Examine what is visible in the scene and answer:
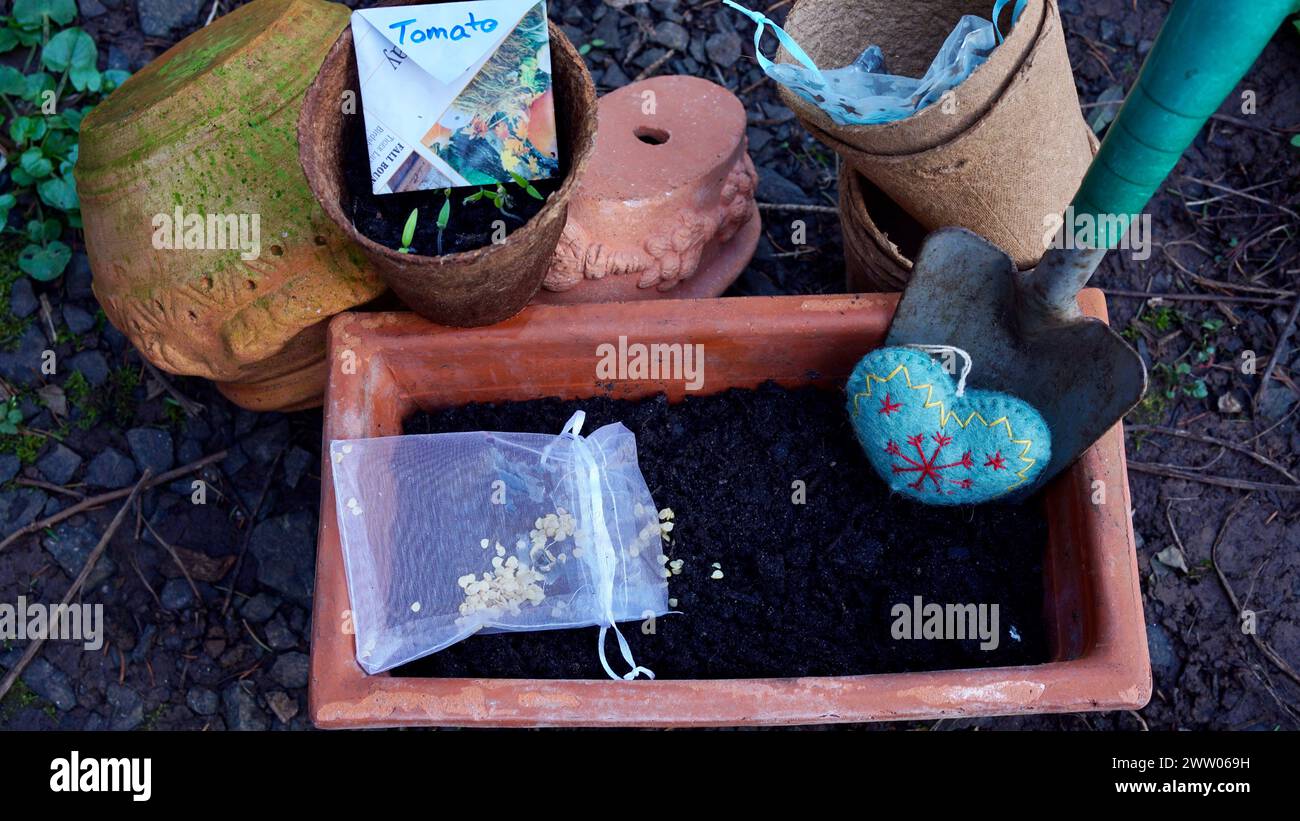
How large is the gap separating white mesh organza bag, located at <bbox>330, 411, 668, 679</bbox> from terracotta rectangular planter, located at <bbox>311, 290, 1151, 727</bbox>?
5 cm

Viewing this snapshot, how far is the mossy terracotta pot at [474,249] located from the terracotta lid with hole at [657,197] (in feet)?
0.53

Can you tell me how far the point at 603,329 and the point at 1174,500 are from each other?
1.20m

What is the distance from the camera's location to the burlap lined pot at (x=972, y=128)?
4.83 feet

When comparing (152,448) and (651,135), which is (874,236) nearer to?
(651,135)

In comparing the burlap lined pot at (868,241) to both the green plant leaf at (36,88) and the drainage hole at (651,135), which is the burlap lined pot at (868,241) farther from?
the green plant leaf at (36,88)

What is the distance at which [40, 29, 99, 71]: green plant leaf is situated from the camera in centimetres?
223

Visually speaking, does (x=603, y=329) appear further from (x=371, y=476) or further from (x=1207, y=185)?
(x=1207, y=185)

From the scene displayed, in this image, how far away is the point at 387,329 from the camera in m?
1.60

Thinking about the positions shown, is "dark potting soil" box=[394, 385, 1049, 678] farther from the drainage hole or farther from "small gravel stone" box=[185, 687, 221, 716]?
"small gravel stone" box=[185, 687, 221, 716]

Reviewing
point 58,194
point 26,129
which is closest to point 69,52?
point 26,129

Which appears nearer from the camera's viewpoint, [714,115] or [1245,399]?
[714,115]

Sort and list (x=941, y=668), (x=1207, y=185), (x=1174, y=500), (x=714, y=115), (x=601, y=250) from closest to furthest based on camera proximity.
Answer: (x=941, y=668)
(x=601, y=250)
(x=714, y=115)
(x=1174, y=500)
(x=1207, y=185)

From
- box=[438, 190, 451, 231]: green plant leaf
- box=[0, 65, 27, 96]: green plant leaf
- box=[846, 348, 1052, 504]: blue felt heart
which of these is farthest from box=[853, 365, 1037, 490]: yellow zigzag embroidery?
box=[0, 65, 27, 96]: green plant leaf

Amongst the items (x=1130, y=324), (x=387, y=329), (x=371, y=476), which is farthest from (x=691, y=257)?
(x=1130, y=324)
